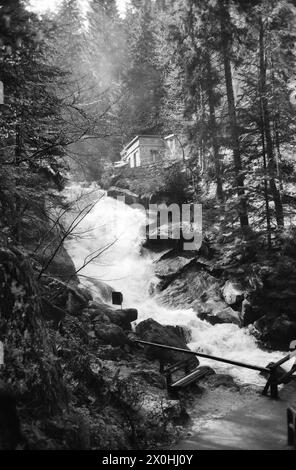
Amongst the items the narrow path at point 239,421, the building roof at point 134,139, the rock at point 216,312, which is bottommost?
the narrow path at point 239,421

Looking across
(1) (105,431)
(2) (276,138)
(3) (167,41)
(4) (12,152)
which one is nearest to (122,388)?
(1) (105,431)

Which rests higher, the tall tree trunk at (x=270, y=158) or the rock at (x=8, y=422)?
the tall tree trunk at (x=270, y=158)

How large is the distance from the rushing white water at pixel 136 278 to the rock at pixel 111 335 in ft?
4.77

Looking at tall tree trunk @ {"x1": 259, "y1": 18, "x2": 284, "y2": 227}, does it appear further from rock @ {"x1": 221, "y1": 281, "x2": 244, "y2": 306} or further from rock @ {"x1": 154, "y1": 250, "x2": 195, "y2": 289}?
rock @ {"x1": 154, "y1": 250, "x2": 195, "y2": 289}

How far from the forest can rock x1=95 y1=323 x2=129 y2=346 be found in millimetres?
74

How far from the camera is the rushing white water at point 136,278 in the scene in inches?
557

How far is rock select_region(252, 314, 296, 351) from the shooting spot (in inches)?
591

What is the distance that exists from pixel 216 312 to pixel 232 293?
114 centimetres

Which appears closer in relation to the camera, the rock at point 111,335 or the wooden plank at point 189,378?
the wooden plank at point 189,378

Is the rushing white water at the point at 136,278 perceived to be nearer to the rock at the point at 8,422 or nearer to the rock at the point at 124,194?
the rock at the point at 124,194

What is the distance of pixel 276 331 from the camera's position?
49.9 ft

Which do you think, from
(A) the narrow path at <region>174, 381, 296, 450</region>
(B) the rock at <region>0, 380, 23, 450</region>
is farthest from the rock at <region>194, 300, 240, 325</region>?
(B) the rock at <region>0, 380, 23, 450</region>

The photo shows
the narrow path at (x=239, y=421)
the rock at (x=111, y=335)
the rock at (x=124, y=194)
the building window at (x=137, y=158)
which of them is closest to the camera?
the narrow path at (x=239, y=421)

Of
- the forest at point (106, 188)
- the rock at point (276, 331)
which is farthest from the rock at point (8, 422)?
the rock at point (276, 331)
